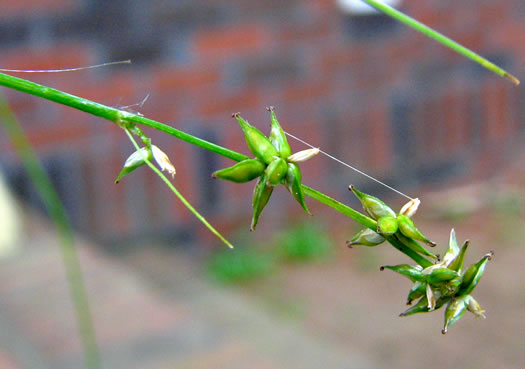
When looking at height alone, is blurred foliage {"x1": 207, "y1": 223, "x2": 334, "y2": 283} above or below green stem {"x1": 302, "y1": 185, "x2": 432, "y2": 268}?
above

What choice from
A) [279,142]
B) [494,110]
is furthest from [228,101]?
[279,142]

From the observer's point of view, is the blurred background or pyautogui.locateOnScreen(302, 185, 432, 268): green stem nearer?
pyautogui.locateOnScreen(302, 185, 432, 268): green stem

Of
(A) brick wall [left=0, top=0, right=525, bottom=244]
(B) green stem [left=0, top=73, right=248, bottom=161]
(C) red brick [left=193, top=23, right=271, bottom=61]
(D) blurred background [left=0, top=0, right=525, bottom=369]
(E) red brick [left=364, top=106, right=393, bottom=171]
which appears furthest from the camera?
(E) red brick [left=364, top=106, right=393, bottom=171]

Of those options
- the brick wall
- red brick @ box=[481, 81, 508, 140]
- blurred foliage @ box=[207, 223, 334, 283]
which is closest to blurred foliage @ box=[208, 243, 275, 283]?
blurred foliage @ box=[207, 223, 334, 283]

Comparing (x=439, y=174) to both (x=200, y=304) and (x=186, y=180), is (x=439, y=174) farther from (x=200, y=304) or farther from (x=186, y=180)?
(x=200, y=304)

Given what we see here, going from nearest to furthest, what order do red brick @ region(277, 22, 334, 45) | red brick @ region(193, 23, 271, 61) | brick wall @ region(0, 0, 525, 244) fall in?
brick wall @ region(0, 0, 525, 244) < red brick @ region(193, 23, 271, 61) < red brick @ region(277, 22, 334, 45)

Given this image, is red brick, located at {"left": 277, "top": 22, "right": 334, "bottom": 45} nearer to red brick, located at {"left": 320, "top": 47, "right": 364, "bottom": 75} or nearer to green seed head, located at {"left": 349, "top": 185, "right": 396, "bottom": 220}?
red brick, located at {"left": 320, "top": 47, "right": 364, "bottom": 75}

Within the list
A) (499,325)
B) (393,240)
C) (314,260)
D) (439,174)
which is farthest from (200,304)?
(393,240)

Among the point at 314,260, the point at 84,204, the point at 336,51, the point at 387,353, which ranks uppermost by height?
the point at 336,51

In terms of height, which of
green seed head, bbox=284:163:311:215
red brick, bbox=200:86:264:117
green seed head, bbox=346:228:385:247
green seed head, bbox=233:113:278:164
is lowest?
green seed head, bbox=346:228:385:247

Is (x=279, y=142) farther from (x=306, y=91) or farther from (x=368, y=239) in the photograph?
(x=306, y=91)
